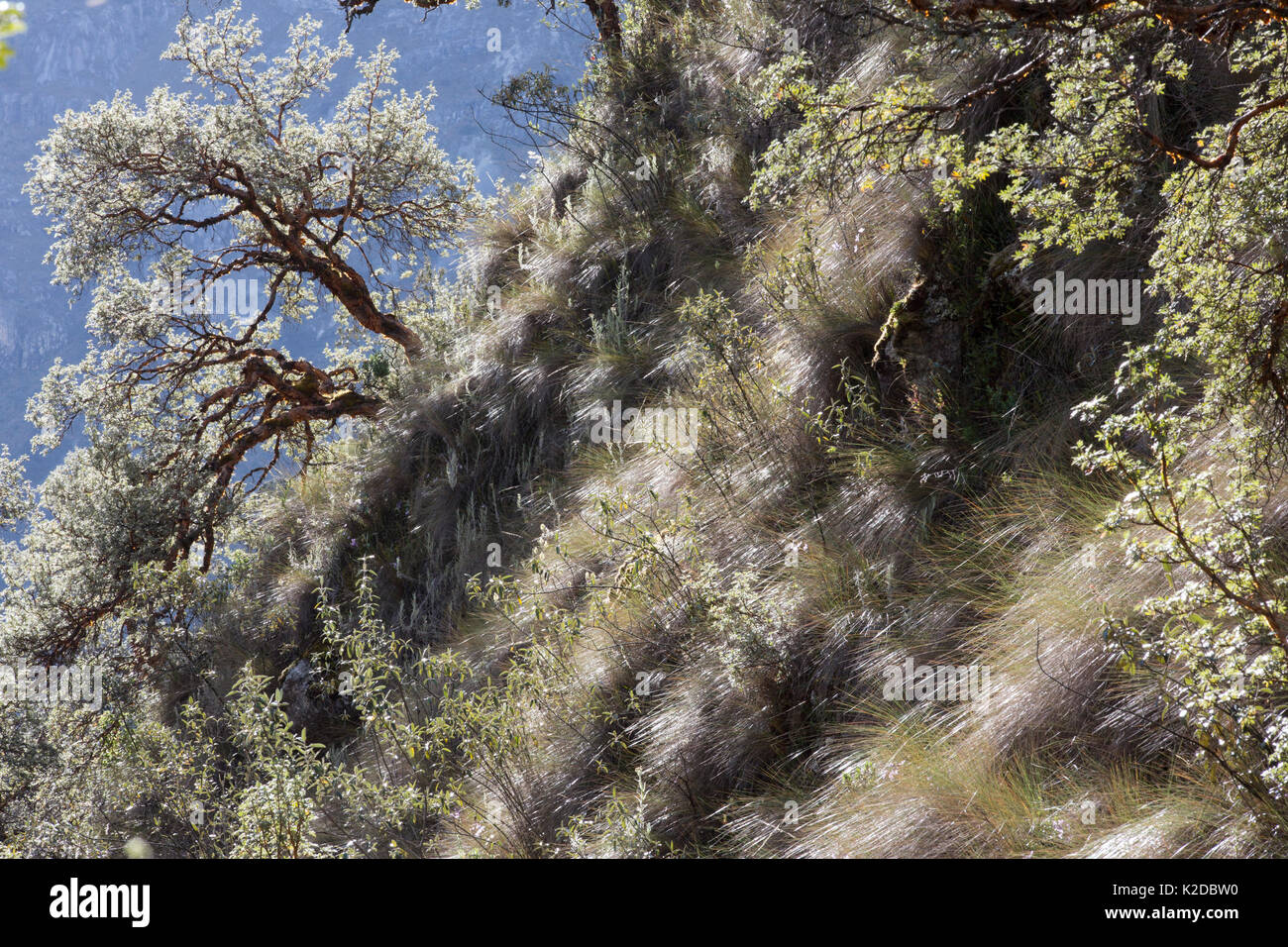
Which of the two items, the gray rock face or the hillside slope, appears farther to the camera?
the gray rock face

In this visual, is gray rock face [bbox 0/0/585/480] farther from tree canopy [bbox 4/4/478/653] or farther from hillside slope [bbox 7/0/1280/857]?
hillside slope [bbox 7/0/1280/857]

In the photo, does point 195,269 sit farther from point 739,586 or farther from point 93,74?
point 93,74

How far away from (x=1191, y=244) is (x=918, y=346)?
2419 millimetres

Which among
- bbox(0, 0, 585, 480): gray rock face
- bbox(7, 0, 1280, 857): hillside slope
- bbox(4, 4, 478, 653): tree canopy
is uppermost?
bbox(0, 0, 585, 480): gray rock face

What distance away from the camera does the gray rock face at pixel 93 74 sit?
134 metres

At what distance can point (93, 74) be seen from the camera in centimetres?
16075

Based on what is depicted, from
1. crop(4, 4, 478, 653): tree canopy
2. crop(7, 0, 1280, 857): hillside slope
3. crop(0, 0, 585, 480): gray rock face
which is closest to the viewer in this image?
crop(7, 0, 1280, 857): hillside slope

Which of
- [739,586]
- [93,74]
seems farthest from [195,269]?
[93,74]

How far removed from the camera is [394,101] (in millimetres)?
11750

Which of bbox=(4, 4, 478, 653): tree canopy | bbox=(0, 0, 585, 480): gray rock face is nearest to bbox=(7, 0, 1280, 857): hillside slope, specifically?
bbox=(4, 4, 478, 653): tree canopy

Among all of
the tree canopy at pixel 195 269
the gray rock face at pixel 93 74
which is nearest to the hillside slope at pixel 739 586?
the tree canopy at pixel 195 269

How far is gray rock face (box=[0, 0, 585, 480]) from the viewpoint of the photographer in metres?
134

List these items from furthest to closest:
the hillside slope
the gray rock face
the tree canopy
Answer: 1. the gray rock face
2. the tree canopy
3. the hillside slope
